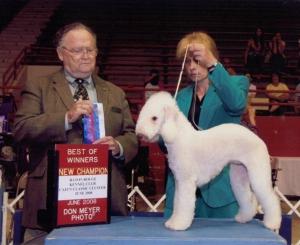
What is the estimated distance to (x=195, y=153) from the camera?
1.51 metres

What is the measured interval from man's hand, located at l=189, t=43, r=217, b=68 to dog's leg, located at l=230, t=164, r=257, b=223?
317 millimetres

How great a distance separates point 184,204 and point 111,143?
0.32 meters

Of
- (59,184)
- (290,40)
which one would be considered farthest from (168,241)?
(290,40)

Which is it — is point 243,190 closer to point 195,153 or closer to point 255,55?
point 195,153

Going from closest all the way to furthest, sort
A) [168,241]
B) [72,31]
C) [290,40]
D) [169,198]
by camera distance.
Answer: [168,241]
[72,31]
[169,198]
[290,40]

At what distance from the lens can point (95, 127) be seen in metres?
1.65

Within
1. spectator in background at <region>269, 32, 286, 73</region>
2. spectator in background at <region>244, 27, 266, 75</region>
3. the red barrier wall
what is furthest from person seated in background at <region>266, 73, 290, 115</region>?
spectator in background at <region>244, 27, 266, 75</region>

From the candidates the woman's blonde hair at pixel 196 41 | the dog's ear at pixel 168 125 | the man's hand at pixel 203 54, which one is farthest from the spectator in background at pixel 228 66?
the dog's ear at pixel 168 125

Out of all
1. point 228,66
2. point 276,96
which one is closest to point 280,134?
point 276,96

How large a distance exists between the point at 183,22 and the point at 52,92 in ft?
33.8

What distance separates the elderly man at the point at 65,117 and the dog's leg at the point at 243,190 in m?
0.35

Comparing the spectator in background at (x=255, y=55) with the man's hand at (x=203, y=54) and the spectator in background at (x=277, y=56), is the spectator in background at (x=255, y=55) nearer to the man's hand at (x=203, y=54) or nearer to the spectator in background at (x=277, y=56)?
the spectator in background at (x=277, y=56)

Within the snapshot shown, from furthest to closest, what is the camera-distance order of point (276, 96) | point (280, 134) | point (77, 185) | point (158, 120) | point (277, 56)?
1. point (277, 56)
2. point (276, 96)
3. point (280, 134)
4. point (77, 185)
5. point (158, 120)

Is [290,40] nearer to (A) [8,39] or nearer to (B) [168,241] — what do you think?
(A) [8,39]
